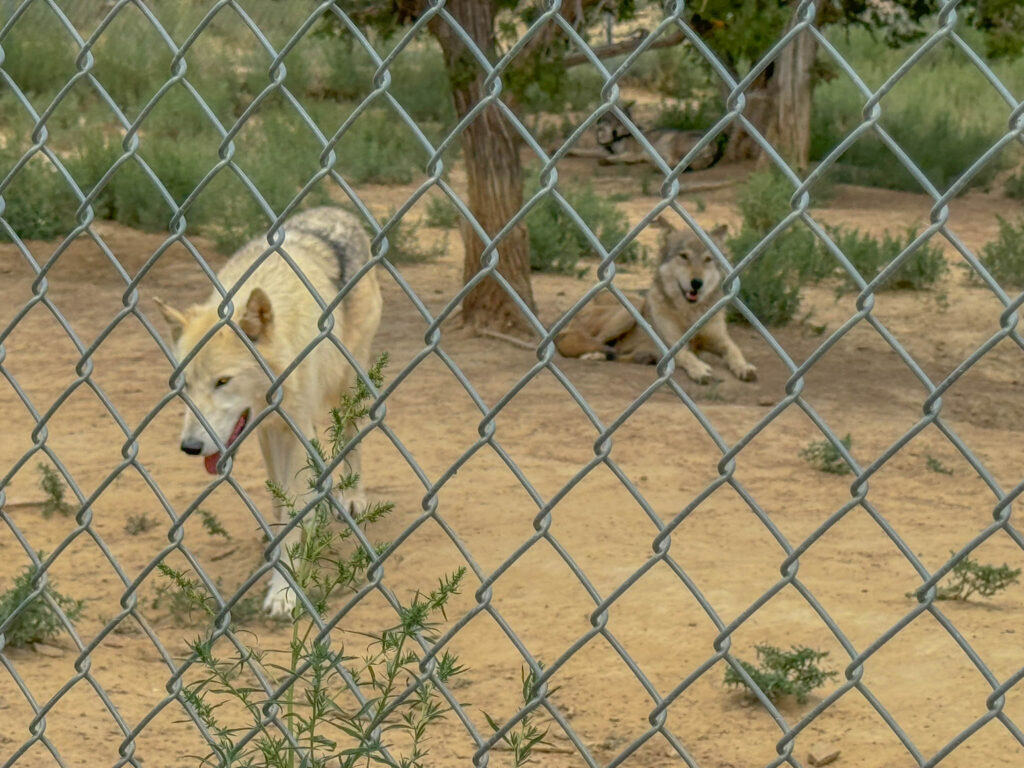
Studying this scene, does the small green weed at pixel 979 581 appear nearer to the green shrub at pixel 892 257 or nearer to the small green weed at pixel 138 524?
the small green weed at pixel 138 524

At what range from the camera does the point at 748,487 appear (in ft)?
20.8

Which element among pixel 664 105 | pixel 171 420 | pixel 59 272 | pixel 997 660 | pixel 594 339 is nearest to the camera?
pixel 997 660

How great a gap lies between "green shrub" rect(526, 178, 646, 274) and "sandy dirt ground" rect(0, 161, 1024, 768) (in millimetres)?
735

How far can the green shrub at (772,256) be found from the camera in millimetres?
9477

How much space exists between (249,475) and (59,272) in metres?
4.37

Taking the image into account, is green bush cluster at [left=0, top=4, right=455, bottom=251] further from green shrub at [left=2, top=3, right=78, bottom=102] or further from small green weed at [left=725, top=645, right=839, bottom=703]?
small green weed at [left=725, top=645, right=839, bottom=703]

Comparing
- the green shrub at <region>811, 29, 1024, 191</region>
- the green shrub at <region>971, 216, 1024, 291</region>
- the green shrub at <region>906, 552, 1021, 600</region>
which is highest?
the green shrub at <region>906, 552, 1021, 600</region>

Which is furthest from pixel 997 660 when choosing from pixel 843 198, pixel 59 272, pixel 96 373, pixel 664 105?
pixel 664 105

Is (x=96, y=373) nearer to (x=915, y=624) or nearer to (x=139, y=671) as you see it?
(x=139, y=671)

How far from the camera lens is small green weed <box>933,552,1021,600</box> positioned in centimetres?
466

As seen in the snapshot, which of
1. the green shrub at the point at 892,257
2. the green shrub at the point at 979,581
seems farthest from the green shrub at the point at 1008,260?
the green shrub at the point at 979,581

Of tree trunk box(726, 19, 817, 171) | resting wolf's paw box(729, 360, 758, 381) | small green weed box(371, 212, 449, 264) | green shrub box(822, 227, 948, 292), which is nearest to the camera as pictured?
resting wolf's paw box(729, 360, 758, 381)

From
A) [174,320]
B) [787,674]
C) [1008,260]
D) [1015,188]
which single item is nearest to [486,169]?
[174,320]

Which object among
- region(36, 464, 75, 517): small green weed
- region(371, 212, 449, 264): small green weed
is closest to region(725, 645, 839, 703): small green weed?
region(36, 464, 75, 517): small green weed
